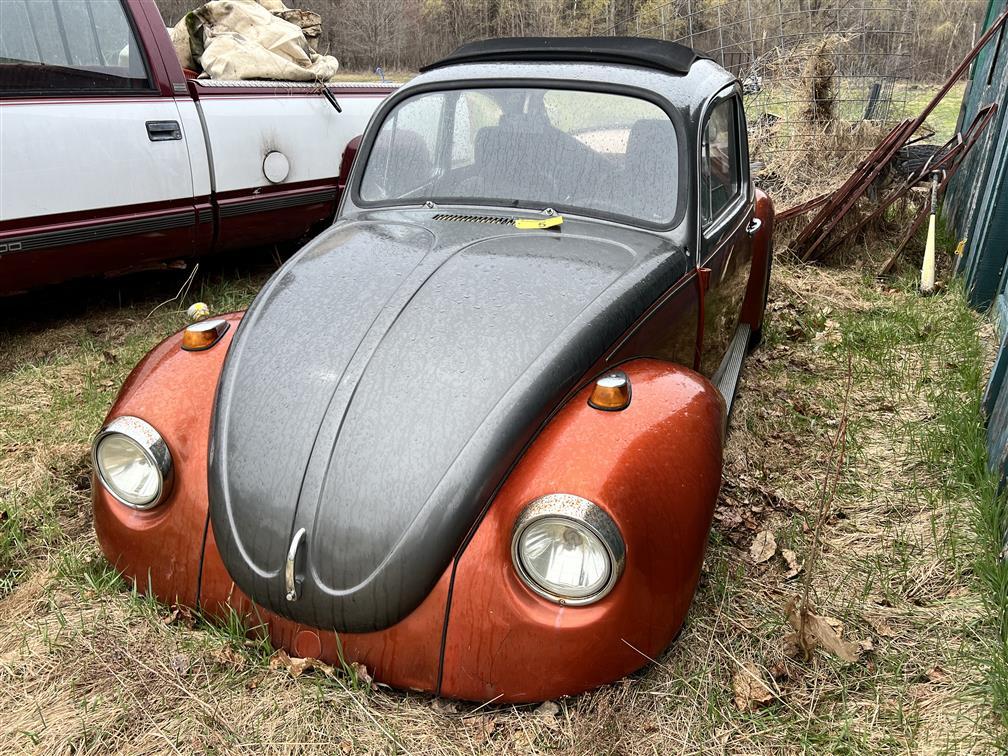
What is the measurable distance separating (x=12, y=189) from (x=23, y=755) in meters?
3.10

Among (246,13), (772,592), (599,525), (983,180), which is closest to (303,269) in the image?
(599,525)

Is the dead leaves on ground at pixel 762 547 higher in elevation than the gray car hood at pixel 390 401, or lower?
lower

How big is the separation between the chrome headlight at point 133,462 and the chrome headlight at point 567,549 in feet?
3.43

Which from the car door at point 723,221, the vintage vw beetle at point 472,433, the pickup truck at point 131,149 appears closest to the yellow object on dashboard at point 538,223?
the vintage vw beetle at point 472,433

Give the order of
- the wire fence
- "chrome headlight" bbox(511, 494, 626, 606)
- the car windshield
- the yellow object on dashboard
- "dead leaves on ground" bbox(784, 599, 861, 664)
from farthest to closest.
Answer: the wire fence
the car windshield
the yellow object on dashboard
"dead leaves on ground" bbox(784, 599, 861, 664)
"chrome headlight" bbox(511, 494, 626, 606)

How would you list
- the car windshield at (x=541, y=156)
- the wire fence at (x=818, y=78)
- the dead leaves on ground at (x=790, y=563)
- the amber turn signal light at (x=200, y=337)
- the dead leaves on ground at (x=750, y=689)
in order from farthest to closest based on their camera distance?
the wire fence at (x=818, y=78), the car windshield at (x=541, y=156), the dead leaves on ground at (x=790, y=563), the amber turn signal light at (x=200, y=337), the dead leaves on ground at (x=750, y=689)

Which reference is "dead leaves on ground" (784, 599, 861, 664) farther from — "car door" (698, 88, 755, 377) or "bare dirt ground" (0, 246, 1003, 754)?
"car door" (698, 88, 755, 377)

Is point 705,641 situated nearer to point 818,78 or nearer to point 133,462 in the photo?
point 133,462

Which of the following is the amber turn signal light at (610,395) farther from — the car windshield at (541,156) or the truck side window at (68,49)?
the truck side window at (68,49)

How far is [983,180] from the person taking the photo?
571cm

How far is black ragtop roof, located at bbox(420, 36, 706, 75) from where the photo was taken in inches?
123

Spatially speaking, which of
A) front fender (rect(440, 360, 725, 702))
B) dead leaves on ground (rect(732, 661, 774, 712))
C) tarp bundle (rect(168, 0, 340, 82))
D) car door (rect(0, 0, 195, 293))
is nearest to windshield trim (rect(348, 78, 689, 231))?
front fender (rect(440, 360, 725, 702))

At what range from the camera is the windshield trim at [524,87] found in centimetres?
292

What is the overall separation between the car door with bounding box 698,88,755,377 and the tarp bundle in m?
3.16
